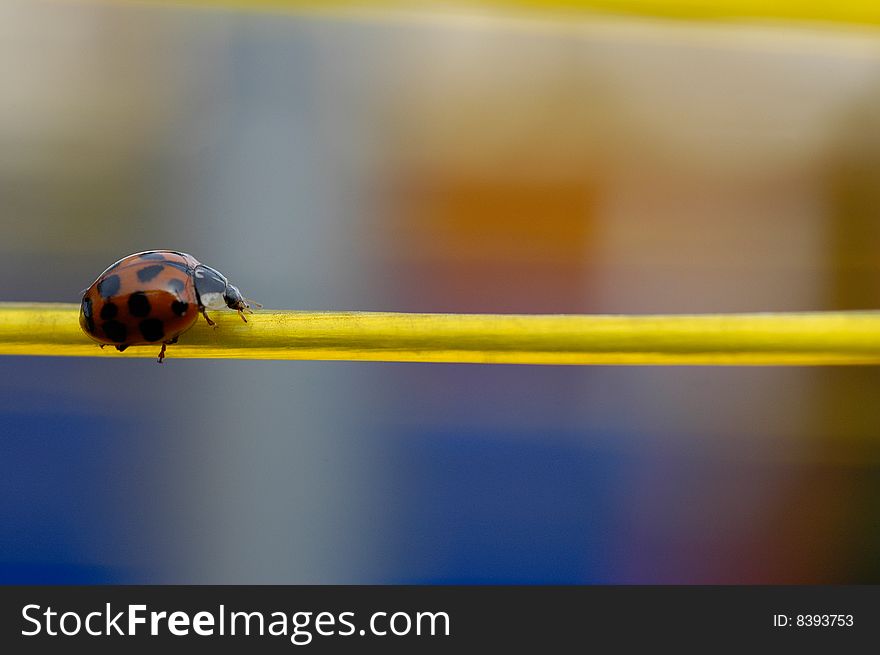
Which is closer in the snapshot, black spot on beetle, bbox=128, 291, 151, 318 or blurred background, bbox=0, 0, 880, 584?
black spot on beetle, bbox=128, 291, 151, 318

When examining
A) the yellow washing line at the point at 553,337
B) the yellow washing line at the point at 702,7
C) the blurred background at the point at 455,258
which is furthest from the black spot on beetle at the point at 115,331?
the blurred background at the point at 455,258

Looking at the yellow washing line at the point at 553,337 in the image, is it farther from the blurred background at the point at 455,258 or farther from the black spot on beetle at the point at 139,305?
the blurred background at the point at 455,258

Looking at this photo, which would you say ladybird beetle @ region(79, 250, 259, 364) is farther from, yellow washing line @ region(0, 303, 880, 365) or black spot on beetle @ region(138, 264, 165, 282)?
yellow washing line @ region(0, 303, 880, 365)

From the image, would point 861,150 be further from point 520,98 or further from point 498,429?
point 498,429

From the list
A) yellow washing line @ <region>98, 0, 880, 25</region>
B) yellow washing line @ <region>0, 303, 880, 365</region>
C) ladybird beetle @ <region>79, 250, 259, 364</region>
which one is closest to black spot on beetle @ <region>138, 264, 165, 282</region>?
ladybird beetle @ <region>79, 250, 259, 364</region>

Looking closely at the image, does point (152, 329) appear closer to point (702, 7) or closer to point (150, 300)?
point (150, 300)

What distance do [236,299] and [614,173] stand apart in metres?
1.13

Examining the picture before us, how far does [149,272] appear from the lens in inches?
20.0

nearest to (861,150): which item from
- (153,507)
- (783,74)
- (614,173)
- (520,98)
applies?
(783,74)

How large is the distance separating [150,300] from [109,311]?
0.03m

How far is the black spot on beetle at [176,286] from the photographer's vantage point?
48cm

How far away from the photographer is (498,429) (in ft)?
4.71

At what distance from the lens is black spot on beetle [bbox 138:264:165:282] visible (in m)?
0.50

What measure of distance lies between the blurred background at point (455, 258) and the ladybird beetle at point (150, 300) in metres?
0.83
